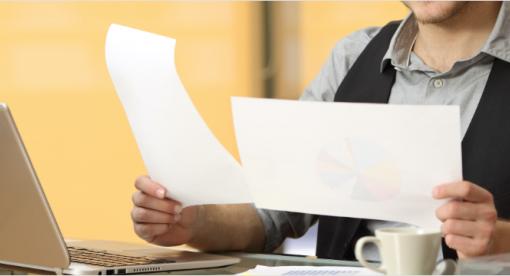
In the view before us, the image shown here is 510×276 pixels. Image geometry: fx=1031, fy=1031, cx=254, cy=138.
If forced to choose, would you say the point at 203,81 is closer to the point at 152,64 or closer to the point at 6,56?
the point at 6,56

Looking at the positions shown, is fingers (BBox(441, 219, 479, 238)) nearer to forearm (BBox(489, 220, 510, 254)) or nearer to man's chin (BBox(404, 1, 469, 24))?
forearm (BBox(489, 220, 510, 254))

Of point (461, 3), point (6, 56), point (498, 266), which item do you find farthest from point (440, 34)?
point (6, 56)

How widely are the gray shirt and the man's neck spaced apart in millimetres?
21

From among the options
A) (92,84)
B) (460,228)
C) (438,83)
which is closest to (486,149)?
(438,83)

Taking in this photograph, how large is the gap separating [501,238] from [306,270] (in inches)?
10.5

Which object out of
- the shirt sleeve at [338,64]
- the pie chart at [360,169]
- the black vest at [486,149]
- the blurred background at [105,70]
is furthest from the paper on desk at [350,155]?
the blurred background at [105,70]

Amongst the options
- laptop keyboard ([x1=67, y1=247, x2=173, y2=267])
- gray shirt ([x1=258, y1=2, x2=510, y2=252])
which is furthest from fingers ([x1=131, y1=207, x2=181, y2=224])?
gray shirt ([x1=258, y1=2, x2=510, y2=252])

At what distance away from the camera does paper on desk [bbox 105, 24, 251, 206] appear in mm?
1466

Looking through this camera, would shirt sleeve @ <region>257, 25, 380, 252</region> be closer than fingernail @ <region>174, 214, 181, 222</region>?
No

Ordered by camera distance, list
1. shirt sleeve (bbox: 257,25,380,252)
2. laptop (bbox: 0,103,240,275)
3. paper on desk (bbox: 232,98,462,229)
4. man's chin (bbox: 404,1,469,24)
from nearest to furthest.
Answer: paper on desk (bbox: 232,98,462,229) → laptop (bbox: 0,103,240,275) → man's chin (bbox: 404,1,469,24) → shirt sleeve (bbox: 257,25,380,252)

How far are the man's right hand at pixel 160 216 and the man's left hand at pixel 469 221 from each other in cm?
49

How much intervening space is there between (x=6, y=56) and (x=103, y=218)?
773 mm

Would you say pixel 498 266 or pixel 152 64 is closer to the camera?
pixel 498 266

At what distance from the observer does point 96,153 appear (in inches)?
169
